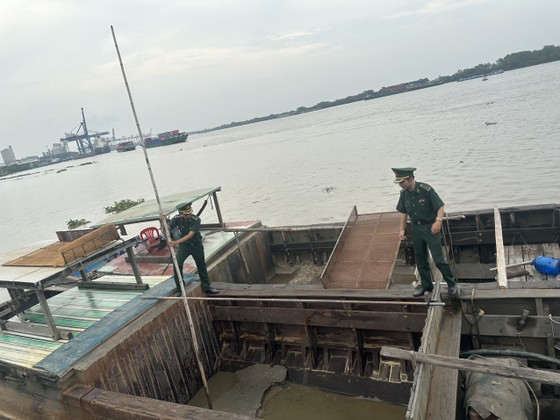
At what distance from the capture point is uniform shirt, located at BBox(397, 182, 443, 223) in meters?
5.85

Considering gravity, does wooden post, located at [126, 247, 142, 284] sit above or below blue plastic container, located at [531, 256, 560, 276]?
above

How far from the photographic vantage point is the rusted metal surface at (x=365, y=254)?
7.83 meters

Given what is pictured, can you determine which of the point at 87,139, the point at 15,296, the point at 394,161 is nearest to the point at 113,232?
the point at 15,296

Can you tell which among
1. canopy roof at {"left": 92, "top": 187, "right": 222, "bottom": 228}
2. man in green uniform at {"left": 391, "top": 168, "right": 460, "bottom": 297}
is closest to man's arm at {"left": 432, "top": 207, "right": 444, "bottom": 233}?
man in green uniform at {"left": 391, "top": 168, "right": 460, "bottom": 297}

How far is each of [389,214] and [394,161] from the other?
812 inches

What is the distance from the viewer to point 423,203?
5895 millimetres

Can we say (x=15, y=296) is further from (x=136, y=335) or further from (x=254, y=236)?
(x=254, y=236)

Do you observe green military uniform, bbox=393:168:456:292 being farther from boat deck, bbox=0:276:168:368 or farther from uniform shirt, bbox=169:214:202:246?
boat deck, bbox=0:276:168:368

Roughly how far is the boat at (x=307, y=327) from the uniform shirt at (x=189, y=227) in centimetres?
110

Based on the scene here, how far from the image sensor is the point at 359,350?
23.1ft

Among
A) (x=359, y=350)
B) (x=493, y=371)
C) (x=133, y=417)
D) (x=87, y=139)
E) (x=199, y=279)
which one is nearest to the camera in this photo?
(x=493, y=371)

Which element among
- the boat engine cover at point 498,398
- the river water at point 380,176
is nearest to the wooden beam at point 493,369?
the boat engine cover at point 498,398

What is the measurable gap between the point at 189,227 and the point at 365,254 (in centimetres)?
393

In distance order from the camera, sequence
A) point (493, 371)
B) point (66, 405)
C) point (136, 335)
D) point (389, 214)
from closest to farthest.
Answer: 1. point (493, 371)
2. point (66, 405)
3. point (136, 335)
4. point (389, 214)
